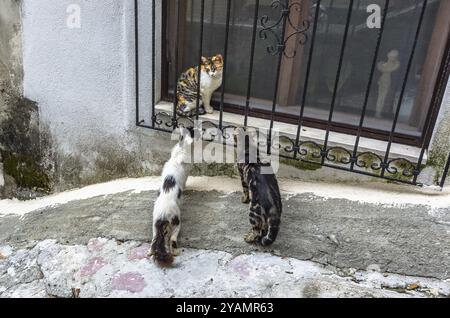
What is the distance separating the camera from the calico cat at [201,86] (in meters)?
2.94

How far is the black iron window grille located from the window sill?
0.02 metres

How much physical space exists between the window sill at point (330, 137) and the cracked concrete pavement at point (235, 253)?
36cm

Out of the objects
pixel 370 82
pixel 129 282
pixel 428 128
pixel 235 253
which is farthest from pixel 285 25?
pixel 129 282

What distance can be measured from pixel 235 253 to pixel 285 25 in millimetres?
1576

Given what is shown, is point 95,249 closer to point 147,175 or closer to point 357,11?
point 147,175

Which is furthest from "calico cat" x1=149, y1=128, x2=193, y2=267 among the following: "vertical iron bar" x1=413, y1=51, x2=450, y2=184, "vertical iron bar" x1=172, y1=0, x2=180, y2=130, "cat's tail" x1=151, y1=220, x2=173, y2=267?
"vertical iron bar" x1=413, y1=51, x2=450, y2=184

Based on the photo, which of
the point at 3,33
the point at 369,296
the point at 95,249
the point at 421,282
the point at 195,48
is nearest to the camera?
the point at 369,296

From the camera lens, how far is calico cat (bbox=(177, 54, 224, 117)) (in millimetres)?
2943

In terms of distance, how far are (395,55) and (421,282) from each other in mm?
1478

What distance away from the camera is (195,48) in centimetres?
320

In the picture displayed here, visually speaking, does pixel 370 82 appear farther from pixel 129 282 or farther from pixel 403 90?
pixel 129 282

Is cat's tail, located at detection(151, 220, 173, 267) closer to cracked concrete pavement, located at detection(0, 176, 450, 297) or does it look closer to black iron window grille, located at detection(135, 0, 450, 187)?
cracked concrete pavement, located at detection(0, 176, 450, 297)

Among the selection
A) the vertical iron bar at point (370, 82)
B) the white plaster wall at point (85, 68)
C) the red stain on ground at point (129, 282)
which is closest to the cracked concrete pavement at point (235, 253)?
the red stain on ground at point (129, 282)
